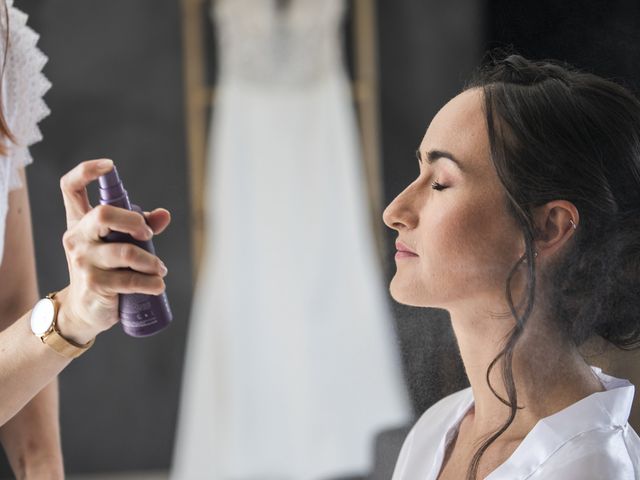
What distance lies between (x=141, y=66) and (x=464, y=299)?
2891 mm

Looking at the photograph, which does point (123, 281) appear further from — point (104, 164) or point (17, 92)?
point (17, 92)

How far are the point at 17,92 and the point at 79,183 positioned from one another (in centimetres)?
33

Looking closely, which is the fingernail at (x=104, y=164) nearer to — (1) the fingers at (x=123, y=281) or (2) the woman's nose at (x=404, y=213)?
(1) the fingers at (x=123, y=281)

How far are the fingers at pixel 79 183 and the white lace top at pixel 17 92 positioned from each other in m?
0.21

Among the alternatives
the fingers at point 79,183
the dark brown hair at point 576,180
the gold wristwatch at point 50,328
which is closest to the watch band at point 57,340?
the gold wristwatch at point 50,328

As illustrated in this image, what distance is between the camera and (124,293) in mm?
881

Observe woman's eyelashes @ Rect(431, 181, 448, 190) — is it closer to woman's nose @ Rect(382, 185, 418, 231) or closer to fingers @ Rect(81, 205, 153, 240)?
woman's nose @ Rect(382, 185, 418, 231)

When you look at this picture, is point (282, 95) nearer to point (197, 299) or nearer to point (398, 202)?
point (197, 299)

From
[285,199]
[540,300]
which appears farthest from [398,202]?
[285,199]

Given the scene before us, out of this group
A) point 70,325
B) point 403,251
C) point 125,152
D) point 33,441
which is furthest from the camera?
point 125,152

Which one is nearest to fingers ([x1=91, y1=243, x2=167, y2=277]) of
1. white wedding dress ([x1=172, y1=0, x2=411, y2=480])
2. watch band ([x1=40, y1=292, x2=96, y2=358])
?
watch band ([x1=40, y1=292, x2=96, y2=358])

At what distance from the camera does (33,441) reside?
3.82ft

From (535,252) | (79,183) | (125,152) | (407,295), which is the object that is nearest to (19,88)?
(79,183)

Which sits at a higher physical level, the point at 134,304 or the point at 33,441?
the point at 134,304
